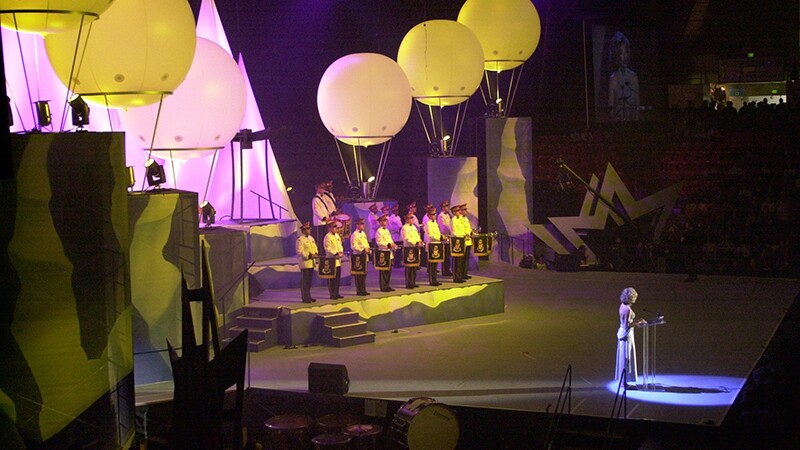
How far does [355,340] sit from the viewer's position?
14.5 meters

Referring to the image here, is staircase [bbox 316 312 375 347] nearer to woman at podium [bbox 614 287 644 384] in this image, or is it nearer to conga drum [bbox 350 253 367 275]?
conga drum [bbox 350 253 367 275]

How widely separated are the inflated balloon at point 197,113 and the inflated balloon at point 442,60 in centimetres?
372

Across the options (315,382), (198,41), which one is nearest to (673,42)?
(198,41)

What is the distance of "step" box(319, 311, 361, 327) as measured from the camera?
14539 mm

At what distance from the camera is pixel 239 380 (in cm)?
897

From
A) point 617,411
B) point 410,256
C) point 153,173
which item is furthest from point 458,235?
point 617,411

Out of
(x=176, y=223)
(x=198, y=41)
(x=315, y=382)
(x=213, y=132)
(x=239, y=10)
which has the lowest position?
(x=315, y=382)

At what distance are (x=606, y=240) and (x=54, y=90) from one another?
10306 millimetres

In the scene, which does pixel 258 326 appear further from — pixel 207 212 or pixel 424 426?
pixel 424 426

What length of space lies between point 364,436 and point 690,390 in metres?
3.59

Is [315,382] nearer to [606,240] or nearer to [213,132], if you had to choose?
[213,132]

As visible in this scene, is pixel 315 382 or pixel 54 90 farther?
pixel 54 90

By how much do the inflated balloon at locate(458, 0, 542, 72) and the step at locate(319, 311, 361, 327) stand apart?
5.50 meters

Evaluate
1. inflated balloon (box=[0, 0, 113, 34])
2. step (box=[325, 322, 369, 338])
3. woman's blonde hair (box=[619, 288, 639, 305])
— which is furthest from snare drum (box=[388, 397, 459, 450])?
inflated balloon (box=[0, 0, 113, 34])
